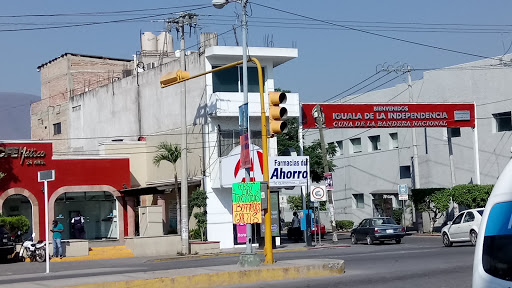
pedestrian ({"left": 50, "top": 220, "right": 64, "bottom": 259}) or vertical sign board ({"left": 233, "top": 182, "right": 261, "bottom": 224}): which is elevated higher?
vertical sign board ({"left": 233, "top": 182, "right": 261, "bottom": 224})

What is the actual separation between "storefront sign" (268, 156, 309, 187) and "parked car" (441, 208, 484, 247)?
8357mm

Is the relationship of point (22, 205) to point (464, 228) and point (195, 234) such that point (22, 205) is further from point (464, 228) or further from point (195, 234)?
point (464, 228)

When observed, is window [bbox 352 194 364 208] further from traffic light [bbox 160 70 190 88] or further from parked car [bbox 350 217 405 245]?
traffic light [bbox 160 70 190 88]

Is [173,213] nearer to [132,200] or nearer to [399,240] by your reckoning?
[132,200]

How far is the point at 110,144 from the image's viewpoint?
46656mm

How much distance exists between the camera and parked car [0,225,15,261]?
3256cm

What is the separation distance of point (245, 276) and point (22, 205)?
992 inches

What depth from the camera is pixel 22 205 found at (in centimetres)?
4056

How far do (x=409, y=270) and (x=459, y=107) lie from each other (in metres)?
28.0

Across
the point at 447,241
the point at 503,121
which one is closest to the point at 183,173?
the point at 447,241

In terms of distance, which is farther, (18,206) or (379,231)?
(18,206)

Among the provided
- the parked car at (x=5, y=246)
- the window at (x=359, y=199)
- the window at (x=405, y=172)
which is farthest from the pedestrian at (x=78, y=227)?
the window at (x=359, y=199)

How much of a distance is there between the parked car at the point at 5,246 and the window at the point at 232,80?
13.4 m

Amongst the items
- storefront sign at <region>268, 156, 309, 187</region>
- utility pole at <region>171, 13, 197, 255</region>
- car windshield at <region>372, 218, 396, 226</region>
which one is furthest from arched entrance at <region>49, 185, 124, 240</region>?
car windshield at <region>372, 218, 396, 226</region>
